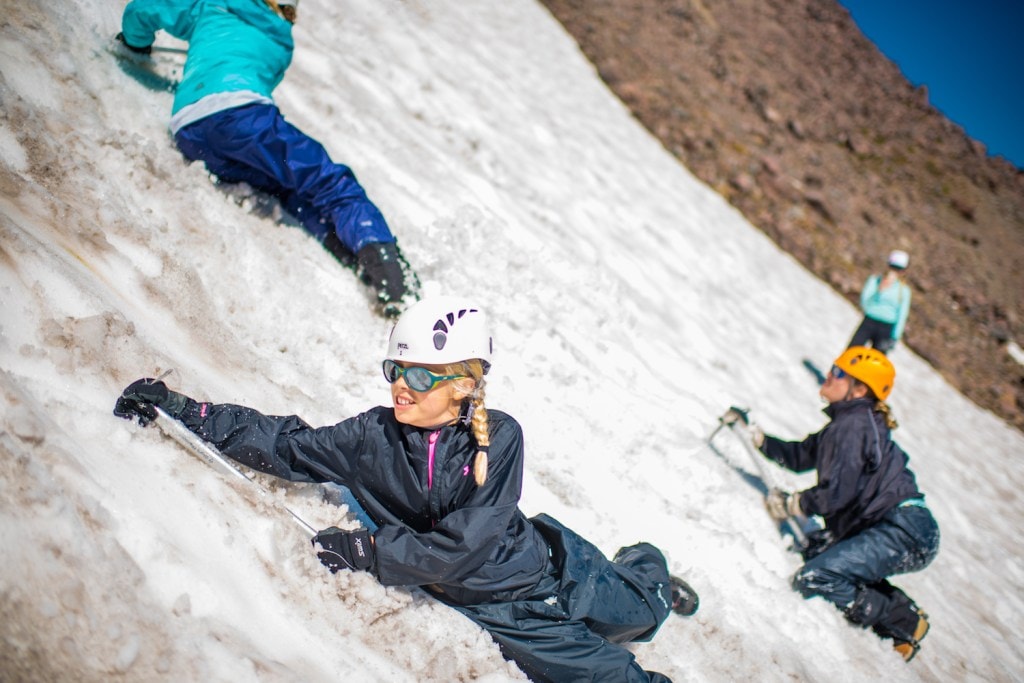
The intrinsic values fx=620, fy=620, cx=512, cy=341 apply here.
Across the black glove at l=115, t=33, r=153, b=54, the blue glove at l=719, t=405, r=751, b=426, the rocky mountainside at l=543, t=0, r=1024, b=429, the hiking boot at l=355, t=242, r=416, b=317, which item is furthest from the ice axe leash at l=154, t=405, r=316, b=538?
the rocky mountainside at l=543, t=0, r=1024, b=429

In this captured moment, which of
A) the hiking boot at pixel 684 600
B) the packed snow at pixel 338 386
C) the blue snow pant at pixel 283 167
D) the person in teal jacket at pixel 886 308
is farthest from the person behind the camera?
the person in teal jacket at pixel 886 308

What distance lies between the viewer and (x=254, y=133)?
3.92 meters

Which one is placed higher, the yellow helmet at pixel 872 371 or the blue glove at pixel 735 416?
the yellow helmet at pixel 872 371

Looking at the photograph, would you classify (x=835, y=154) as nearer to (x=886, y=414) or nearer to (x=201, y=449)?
(x=886, y=414)

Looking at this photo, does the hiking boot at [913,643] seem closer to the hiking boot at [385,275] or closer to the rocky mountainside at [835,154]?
the hiking boot at [385,275]

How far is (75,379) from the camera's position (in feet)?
7.48

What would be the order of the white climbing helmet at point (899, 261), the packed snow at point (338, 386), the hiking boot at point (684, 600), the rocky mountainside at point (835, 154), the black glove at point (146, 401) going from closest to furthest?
the packed snow at point (338, 386) < the black glove at point (146, 401) < the hiking boot at point (684, 600) < the white climbing helmet at point (899, 261) < the rocky mountainside at point (835, 154)

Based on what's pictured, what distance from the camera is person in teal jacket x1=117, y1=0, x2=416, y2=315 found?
3.93 meters

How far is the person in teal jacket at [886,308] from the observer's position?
8.02m

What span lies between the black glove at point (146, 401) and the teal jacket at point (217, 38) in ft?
7.98

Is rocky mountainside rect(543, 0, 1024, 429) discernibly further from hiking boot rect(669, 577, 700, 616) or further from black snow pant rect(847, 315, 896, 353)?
hiking boot rect(669, 577, 700, 616)

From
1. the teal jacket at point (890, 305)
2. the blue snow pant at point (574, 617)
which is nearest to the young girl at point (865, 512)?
the blue snow pant at point (574, 617)

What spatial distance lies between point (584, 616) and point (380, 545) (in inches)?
36.6

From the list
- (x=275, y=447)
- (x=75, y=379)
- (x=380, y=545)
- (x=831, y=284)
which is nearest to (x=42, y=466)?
(x=75, y=379)
